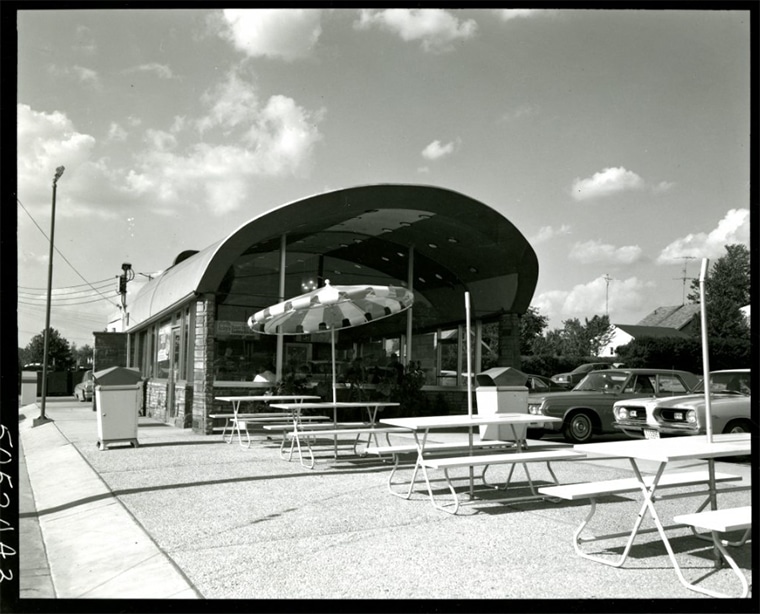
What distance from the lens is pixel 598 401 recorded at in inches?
532

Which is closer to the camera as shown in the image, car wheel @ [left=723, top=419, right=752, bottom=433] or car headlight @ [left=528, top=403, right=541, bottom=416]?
car wheel @ [left=723, top=419, right=752, bottom=433]

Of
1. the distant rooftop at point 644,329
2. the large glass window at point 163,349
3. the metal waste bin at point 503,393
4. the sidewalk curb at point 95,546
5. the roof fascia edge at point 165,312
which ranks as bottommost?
the sidewalk curb at point 95,546

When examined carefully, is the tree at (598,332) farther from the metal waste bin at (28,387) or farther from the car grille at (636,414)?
the car grille at (636,414)

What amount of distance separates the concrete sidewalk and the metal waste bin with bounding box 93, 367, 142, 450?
249 cm

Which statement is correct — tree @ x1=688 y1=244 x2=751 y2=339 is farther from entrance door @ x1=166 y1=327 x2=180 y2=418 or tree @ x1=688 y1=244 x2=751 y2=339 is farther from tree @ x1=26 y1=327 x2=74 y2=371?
tree @ x1=26 y1=327 x2=74 y2=371

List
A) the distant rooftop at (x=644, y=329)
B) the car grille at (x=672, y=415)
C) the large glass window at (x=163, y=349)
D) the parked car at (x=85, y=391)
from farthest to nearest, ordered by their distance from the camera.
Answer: the distant rooftop at (x=644, y=329)
the parked car at (x=85, y=391)
the large glass window at (x=163, y=349)
the car grille at (x=672, y=415)

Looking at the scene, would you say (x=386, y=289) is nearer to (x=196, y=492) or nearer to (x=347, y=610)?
(x=196, y=492)

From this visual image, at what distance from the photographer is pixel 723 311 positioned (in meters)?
30.6

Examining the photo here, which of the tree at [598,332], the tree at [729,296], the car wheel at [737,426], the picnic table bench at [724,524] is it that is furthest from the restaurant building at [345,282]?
the tree at [598,332]

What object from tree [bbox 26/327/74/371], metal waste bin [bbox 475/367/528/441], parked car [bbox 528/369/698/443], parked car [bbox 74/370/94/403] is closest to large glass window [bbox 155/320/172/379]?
metal waste bin [bbox 475/367/528/441]

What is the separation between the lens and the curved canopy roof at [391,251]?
14.6 m

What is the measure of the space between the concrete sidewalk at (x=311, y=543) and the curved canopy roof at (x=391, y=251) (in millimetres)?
6534

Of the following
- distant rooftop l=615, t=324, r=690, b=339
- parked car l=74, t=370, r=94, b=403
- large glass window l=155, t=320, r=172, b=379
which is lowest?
parked car l=74, t=370, r=94, b=403

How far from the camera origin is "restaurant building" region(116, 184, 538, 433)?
48.0ft
